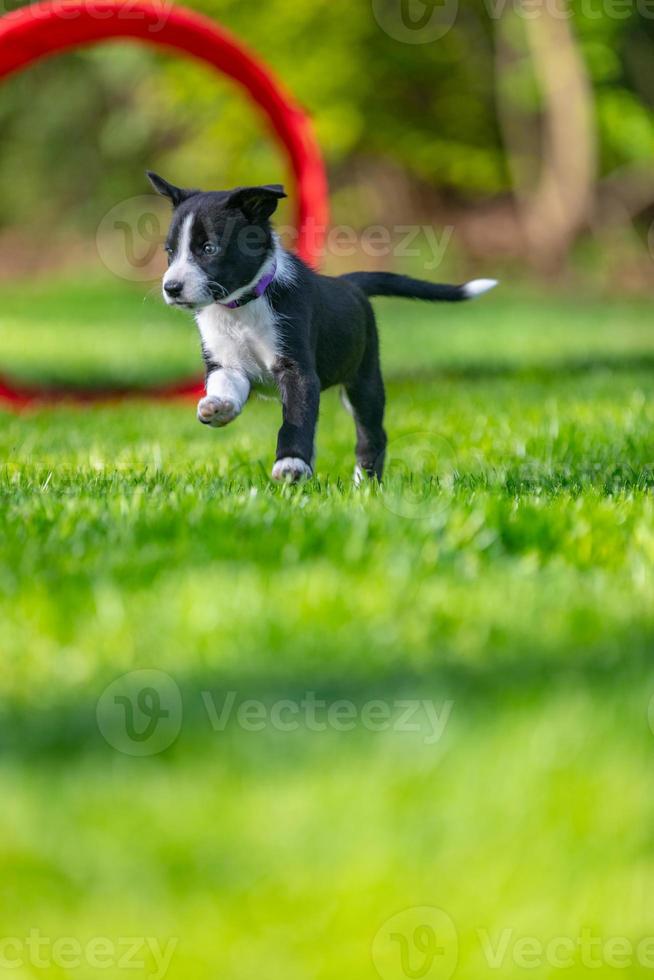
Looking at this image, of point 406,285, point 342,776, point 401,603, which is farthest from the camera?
point 406,285

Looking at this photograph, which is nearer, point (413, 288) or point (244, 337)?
point (244, 337)

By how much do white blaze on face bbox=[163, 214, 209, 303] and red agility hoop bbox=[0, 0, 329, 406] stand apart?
293cm

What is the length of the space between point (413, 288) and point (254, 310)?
1.13m

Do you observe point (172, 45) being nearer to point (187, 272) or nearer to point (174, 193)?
point (174, 193)

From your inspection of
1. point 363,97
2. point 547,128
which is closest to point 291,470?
point 547,128

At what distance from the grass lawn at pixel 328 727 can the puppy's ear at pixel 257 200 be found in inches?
35.1

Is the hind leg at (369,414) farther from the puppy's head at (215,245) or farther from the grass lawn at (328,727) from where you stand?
the puppy's head at (215,245)

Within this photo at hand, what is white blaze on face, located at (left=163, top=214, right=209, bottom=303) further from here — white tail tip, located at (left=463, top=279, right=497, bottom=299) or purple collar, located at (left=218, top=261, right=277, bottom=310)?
white tail tip, located at (left=463, top=279, right=497, bottom=299)

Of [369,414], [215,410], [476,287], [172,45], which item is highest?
[172,45]

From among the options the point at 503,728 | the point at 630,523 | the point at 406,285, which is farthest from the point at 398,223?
the point at 503,728

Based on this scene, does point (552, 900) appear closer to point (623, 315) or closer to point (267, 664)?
point (267, 664)

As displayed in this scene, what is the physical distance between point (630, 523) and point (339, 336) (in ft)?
4.89

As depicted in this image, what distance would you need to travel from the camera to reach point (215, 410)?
12.8ft

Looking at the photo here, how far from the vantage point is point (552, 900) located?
1.71m
